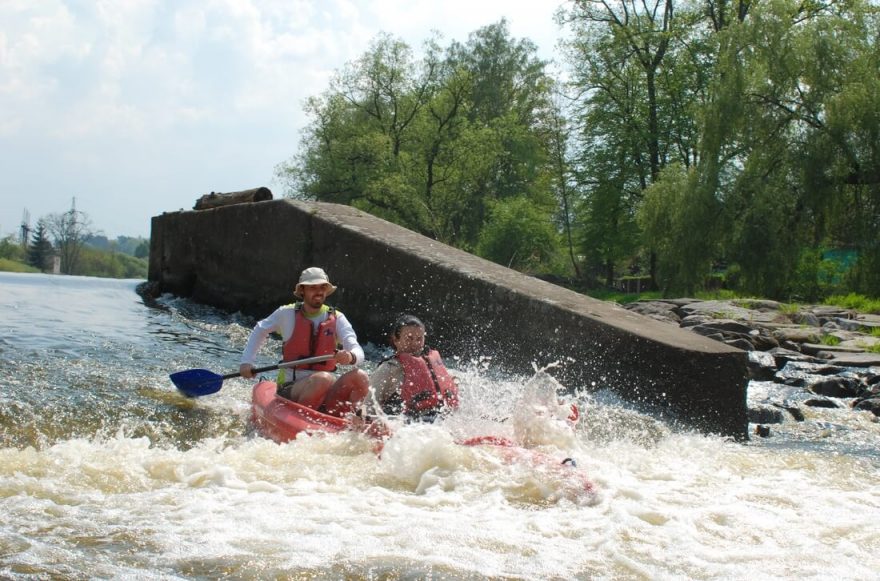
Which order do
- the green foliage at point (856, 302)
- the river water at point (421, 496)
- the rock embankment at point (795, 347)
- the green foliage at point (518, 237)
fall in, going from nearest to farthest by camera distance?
the river water at point (421, 496) → the rock embankment at point (795, 347) → the green foliage at point (856, 302) → the green foliage at point (518, 237)

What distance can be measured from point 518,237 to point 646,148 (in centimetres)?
654

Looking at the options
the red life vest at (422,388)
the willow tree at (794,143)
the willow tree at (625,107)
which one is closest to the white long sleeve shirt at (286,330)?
the red life vest at (422,388)

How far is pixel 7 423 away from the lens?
646 centimetres

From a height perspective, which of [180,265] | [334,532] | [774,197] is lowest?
[334,532]

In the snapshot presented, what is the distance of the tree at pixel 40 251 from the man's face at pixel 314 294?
276 ft

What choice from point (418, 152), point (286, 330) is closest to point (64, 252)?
point (418, 152)

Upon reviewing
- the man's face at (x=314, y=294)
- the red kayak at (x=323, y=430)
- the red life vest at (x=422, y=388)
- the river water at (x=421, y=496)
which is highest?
the man's face at (x=314, y=294)

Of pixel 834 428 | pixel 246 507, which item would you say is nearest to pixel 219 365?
pixel 246 507

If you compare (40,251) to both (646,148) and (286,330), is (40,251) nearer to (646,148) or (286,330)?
(646,148)

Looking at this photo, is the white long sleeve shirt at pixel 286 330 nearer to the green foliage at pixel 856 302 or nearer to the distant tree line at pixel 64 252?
the green foliage at pixel 856 302

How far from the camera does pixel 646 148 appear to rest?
108 ft

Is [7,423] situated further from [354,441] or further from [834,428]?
[834,428]

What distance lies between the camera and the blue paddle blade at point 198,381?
25.0 ft

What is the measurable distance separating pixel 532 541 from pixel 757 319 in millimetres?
11817
